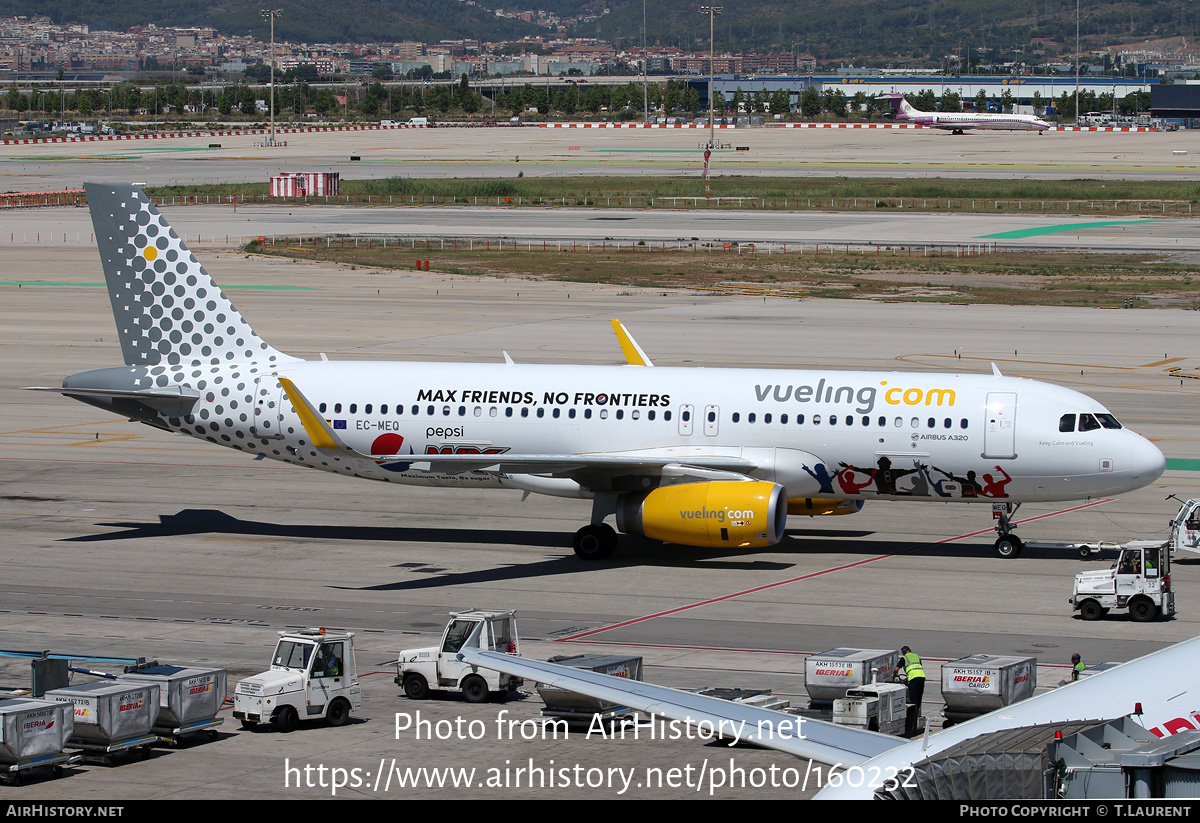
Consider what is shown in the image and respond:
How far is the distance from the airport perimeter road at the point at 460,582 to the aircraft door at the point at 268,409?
2.80m

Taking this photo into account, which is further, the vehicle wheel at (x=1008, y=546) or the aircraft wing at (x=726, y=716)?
the vehicle wheel at (x=1008, y=546)

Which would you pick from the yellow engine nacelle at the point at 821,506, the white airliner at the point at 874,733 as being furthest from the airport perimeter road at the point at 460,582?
the white airliner at the point at 874,733

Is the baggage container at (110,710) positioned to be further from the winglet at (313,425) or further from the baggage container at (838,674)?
the winglet at (313,425)

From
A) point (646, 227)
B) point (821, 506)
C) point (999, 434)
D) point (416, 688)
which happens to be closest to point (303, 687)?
point (416, 688)

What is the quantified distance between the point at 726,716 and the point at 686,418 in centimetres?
2224

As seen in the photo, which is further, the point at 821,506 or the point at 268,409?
the point at 268,409

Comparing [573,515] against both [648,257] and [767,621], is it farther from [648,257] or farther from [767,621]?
[648,257]

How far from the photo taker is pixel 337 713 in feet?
76.4

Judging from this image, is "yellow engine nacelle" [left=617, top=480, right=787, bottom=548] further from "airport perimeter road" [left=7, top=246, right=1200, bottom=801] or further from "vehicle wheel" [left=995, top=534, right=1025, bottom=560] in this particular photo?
"vehicle wheel" [left=995, top=534, right=1025, bottom=560]

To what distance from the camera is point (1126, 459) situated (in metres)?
34.4

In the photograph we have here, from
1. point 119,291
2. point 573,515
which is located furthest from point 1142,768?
point 119,291

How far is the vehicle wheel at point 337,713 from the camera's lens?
23.2 metres

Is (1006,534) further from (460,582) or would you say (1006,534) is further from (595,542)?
(460,582)
